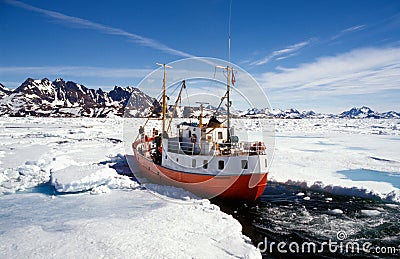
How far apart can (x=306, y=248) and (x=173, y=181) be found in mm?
8198

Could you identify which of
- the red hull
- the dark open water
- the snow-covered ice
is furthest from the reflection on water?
the red hull

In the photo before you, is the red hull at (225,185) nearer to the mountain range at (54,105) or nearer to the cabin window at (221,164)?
the cabin window at (221,164)

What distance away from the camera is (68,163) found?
19484 mm

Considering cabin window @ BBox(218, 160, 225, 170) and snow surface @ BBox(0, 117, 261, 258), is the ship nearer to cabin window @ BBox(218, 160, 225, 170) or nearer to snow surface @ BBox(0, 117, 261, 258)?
cabin window @ BBox(218, 160, 225, 170)

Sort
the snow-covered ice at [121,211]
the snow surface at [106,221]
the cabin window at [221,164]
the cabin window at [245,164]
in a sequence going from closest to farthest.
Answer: the snow surface at [106,221] → the snow-covered ice at [121,211] → the cabin window at [245,164] → the cabin window at [221,164]

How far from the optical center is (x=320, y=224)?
34.1ft

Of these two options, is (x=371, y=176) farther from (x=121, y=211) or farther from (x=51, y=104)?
(x=51, y=104)

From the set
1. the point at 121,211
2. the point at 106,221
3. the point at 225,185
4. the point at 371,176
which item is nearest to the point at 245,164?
the point at 225,185

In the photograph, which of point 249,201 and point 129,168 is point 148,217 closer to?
point 249,201

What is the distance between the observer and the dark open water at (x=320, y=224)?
8.59 m

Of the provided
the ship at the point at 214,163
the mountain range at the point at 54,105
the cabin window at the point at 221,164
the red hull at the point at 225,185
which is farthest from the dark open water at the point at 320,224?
the mountain range at the point at 54,105

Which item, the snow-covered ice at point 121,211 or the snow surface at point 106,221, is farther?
the snow-covered ice at point 121,211

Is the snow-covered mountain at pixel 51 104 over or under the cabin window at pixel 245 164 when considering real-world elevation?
over

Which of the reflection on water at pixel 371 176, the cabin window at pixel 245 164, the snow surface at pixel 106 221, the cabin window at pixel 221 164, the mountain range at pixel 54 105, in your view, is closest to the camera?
the snow surface at pixel 106 221
